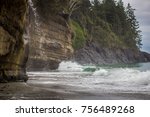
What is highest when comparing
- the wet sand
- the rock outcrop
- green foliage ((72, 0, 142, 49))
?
green foliage ((72, 0, 142, 49))

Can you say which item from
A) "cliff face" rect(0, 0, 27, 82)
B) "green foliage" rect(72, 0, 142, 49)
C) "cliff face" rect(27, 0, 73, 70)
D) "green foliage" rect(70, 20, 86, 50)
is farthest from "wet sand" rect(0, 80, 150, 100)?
"green foliage" rect(70, 20, 86, 50)

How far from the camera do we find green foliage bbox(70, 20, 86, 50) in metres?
22.4

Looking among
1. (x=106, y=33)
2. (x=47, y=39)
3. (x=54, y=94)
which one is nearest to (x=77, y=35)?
(x=47, y=39)

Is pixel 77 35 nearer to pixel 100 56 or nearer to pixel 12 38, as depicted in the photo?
pixel 100 56

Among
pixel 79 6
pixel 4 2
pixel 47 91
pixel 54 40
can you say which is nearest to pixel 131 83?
pixel 47 91

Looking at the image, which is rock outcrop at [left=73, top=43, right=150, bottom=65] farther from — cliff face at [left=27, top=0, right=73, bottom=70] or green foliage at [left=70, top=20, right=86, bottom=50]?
cliff face at [left=27, top=0, right=73, bottom=70]

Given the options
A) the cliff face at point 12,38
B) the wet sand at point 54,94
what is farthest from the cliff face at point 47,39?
the wet sand at point 54,94

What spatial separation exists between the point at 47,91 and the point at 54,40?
11.5m

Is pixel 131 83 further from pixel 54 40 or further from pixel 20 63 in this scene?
pixel 54 40

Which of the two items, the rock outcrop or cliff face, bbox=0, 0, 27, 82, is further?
the rock outcrop

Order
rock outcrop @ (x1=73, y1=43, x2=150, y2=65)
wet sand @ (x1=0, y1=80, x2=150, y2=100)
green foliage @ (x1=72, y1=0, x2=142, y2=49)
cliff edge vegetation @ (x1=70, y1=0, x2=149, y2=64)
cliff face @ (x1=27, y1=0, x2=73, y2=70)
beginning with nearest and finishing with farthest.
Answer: wet sand @ (x1=0, y1=80, x2=150, y2=100) < green foliage @ (x1=72, y1=0, x2=142, y2=49) < cliff edge vegetation @ (x1=70, y1=0, x2=149, y2=64) < rock outcrop @ (x1=73, y1=43, x2=150, y2=65) < cliff face @ (x1=27, y1=0, x2=73, y2=70)

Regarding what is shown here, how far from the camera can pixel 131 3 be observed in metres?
7.70

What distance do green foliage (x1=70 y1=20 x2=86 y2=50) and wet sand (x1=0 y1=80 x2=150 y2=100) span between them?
1309 centimetres

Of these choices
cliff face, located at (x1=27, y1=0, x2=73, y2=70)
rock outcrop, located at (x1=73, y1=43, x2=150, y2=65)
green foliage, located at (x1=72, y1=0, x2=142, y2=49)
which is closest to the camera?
green foliage, located at (x1=72, y1=0, x2=142, y2=49)
